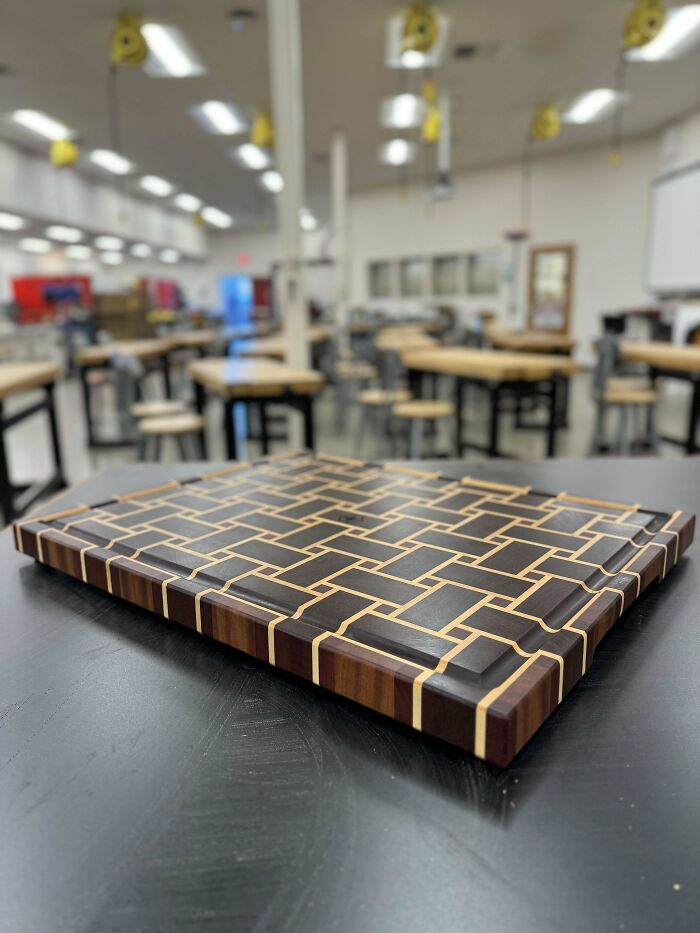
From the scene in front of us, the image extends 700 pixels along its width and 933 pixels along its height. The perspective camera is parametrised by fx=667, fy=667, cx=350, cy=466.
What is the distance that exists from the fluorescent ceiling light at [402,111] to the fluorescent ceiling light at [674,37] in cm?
249

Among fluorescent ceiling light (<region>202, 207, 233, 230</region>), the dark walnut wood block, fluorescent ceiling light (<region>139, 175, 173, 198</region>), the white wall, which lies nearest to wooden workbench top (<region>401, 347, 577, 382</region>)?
the dark walnut wood block

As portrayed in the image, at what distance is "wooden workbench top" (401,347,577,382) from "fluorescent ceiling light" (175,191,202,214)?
469 inches

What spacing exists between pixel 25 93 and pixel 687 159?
8.35 m

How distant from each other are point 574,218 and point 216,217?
10489mm

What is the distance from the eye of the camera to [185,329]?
992 centimetres

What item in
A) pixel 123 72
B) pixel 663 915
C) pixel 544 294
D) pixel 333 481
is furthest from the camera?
pixel 544 294

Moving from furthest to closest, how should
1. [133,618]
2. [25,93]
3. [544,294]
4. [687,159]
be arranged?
1. [544,294]
2. [687,159]
3. [25,93]
4. [133,618]

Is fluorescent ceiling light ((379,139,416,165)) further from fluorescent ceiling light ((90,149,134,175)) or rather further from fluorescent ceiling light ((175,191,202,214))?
fluorescent ceiling light ((175,191,202,214))

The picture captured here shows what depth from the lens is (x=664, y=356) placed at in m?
4.16

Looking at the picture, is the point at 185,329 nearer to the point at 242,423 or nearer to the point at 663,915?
the point at 242,423

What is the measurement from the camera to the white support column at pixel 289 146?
3.64 metres

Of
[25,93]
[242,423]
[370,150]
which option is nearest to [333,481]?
[242,423]

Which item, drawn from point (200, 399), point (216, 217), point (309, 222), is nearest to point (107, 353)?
point (200, 399)

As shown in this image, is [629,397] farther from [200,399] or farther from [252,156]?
[252,156]
